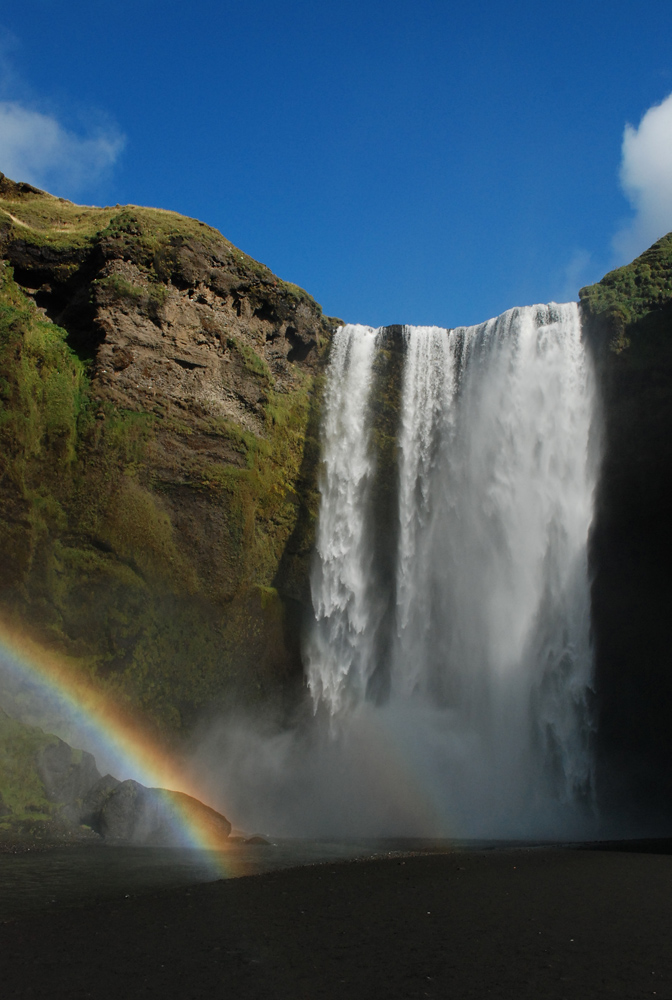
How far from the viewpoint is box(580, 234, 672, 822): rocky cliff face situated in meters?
21.5

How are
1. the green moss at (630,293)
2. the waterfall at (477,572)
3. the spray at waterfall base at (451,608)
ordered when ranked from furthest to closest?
the green moss at (630,293)
the waterfall at (477,572)
the spray at waterfall base at (451,608)

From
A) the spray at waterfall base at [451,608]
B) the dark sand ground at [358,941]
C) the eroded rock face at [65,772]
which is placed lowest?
the dark sand ground at [358,941]

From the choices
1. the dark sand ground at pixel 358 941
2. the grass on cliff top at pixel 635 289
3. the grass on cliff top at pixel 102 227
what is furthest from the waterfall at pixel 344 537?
the dark sand ground at pixel 358 941

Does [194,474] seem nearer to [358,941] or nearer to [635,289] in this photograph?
[358,941]

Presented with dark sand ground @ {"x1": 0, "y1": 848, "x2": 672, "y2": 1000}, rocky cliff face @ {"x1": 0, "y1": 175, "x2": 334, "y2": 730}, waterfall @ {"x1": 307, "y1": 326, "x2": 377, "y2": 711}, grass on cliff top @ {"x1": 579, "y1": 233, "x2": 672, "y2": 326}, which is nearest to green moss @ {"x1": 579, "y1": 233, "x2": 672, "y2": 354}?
grass on cliff top @ {"x1": 579, "y1": 233, "x2": 672, "y2": 326}

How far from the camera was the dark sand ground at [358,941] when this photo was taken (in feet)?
18.5

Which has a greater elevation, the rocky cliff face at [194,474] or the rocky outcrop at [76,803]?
the rocky cliff face at [194,474]

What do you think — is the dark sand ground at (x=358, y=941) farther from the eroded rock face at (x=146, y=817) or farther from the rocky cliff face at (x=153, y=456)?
the rocky cliff face at (x=153, y=456)

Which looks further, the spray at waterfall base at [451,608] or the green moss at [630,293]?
the green moss at [630,293]

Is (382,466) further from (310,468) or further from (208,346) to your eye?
(208,346)

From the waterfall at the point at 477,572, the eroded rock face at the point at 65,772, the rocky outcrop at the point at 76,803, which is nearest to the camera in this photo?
the rocky outcrop at the point at 76,803

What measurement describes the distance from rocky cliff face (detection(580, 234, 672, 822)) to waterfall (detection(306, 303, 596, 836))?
745 mm

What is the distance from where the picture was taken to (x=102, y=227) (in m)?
23.7

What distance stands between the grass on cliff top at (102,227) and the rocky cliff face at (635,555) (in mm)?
11436
